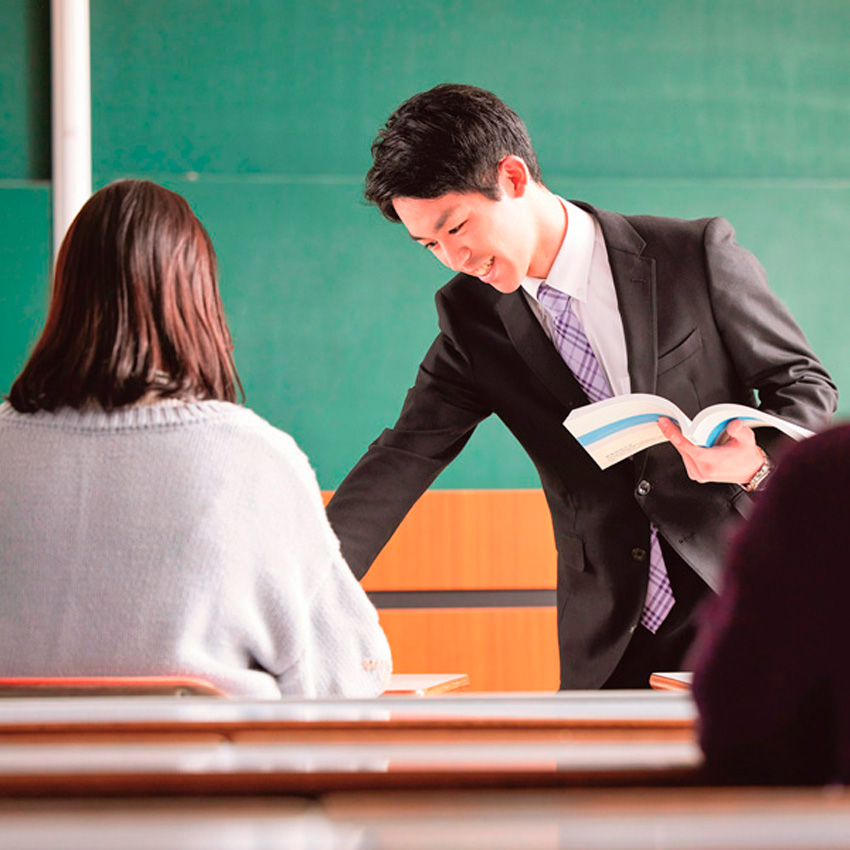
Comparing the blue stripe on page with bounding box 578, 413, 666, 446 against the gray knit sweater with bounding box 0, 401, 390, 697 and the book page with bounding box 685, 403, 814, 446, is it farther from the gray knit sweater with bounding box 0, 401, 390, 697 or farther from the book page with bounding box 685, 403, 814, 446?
the gray knit sweater with bounding box 0, 401, 390, 697

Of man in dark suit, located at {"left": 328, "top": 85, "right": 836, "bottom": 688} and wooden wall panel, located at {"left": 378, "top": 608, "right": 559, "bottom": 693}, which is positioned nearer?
man in dark suit, located at {"left": 328, "top": 85, "right": 836, "bottom": 688}

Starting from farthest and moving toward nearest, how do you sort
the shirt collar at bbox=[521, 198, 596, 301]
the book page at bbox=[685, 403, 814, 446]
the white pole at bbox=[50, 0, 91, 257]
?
the white pole at bbox=[50, 0, 91, 257] < the shirt collar at bbox=[521, 198, 596, 301] < the book page at bbox=[685, 403, 814, 446]

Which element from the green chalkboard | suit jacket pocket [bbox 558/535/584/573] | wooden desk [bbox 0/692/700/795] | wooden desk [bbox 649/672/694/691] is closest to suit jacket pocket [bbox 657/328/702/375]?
suit jacket pocket [bbox 558/535/584/573]

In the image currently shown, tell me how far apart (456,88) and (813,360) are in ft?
2.49

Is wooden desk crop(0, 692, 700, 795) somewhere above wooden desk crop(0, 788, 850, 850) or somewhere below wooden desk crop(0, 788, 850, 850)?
below

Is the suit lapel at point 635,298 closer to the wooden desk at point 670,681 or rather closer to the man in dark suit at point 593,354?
the man in dark suit at point 593,354

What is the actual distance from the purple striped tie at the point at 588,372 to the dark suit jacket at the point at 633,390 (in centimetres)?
3

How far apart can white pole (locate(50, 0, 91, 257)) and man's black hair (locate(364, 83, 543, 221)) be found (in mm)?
1997

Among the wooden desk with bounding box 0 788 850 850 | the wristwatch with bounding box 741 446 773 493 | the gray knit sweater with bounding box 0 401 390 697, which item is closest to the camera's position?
the wooden desk with bounding box 0 788 850 850

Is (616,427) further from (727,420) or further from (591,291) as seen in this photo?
(591,291)

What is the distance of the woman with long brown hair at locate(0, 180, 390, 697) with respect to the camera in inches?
36.8

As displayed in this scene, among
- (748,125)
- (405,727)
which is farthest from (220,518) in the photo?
(748,125)

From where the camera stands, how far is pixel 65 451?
968mm

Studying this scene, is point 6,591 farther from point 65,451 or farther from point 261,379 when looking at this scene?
point 261,379
